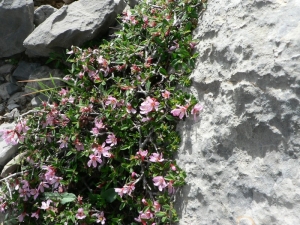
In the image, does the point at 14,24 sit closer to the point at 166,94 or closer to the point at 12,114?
the point at 12,114

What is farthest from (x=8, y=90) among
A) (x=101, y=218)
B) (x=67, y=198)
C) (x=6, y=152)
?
(x=101, y=218)

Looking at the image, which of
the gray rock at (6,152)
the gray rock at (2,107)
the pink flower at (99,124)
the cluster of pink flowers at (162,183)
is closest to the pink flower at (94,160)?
the pink flower at (99,124)

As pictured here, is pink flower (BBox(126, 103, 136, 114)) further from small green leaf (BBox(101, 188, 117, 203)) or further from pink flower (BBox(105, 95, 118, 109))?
small green leaf (BBox(101, 188, 117, 203))

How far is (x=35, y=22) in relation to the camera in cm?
434

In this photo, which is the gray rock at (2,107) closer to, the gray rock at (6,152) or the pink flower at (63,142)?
the gray rock at (6,152)

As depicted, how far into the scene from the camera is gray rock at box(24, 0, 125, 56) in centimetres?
388

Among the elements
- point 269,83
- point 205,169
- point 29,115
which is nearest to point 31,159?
point 29,115

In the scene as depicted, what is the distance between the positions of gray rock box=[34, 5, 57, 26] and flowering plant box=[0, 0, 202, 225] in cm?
104

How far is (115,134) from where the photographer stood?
3184mm

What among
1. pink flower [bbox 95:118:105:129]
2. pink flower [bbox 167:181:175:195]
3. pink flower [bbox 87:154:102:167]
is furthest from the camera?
pink flower [bbox 95:118:105:129]

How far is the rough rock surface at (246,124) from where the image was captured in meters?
2.39

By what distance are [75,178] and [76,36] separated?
58.7 inches

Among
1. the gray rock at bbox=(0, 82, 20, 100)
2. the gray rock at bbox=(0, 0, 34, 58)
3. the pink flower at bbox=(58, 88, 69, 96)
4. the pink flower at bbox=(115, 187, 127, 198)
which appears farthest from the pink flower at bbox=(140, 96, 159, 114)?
the gray rock at bbox=(0, 0, 34, 58)

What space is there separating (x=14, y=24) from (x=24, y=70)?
51cm
